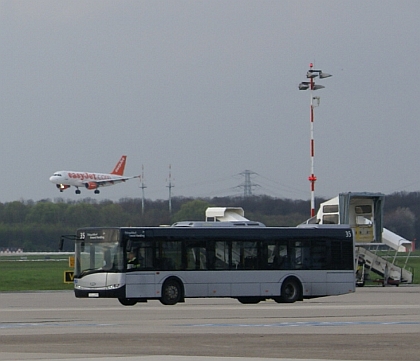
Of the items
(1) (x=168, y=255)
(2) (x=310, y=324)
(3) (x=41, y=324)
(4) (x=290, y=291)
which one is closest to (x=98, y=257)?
(1) (x=168, y=255)

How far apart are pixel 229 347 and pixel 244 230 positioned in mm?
16895

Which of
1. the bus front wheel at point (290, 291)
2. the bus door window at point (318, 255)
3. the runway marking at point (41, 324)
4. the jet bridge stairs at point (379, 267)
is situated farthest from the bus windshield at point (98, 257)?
the jet bridge stairs at point (379, 267)

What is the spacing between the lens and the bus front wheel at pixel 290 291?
3275 centimetres

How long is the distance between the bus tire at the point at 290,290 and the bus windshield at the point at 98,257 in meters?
5.62

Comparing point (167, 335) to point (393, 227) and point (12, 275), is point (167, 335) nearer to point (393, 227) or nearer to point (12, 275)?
point (12, 275)

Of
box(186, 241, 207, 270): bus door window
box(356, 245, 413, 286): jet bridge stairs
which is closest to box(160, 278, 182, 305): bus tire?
box(186, 241, 207, 270): bus door window

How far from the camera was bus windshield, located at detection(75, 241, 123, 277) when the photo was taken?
101 feet

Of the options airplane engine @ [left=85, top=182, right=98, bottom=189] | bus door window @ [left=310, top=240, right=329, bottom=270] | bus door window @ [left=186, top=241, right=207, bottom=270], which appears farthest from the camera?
airplane engine @ [left=85, top=182, right=98, bottom=189]

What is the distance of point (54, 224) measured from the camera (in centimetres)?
9375

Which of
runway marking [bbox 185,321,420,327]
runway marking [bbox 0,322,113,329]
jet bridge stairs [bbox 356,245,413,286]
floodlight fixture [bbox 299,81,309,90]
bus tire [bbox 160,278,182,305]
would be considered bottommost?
runway marking [bbox 0,322,113,329]

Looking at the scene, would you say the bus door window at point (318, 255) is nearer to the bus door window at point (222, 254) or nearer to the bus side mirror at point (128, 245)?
the bus door window at point (222, 254)

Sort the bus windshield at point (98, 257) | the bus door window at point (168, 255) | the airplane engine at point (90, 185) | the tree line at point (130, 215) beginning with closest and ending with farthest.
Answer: the bus windshield at point (98, 257), the bus door window at point (168, 255), the tree line at point (130, 215), the airplane engine at point (90, 185)

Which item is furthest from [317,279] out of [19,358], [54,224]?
[54,224]

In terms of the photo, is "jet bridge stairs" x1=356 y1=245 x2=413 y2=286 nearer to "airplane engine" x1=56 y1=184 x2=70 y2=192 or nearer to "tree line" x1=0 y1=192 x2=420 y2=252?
"tree line" x1=0 y1=192 x2=420 y2=252
